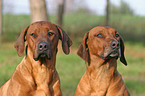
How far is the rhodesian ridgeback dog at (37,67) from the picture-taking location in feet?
17.4

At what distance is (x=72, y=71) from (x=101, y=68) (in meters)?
6.09

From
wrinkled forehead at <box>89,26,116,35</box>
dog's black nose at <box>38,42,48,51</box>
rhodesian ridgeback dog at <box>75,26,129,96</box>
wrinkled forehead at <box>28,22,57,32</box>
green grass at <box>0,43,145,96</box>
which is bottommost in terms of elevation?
green grass at <box>0,43,145,96</box>

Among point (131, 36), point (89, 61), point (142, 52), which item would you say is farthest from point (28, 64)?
point (131, 36)

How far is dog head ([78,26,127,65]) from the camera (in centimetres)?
558

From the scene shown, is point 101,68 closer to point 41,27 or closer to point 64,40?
point 64,40

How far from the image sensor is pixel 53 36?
553 cm

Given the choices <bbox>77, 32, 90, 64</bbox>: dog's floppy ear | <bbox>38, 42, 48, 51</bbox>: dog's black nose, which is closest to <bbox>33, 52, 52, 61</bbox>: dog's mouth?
<bbox>38, 42, 48, 51</bbox>: dog's black nose

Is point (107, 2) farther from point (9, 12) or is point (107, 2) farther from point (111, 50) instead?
point (111, 50)

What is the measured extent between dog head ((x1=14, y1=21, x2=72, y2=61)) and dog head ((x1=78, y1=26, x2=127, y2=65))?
1.71 ft

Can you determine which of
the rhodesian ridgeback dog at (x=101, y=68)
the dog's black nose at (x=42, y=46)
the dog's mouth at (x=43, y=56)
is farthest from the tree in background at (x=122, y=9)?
the dog's black nose at (x=42, y=46)

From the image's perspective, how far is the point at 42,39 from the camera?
530 centimetres

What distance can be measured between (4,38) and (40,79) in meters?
14.6

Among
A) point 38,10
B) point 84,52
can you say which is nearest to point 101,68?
point 84,52

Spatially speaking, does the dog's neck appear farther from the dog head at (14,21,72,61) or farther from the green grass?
the green grass
